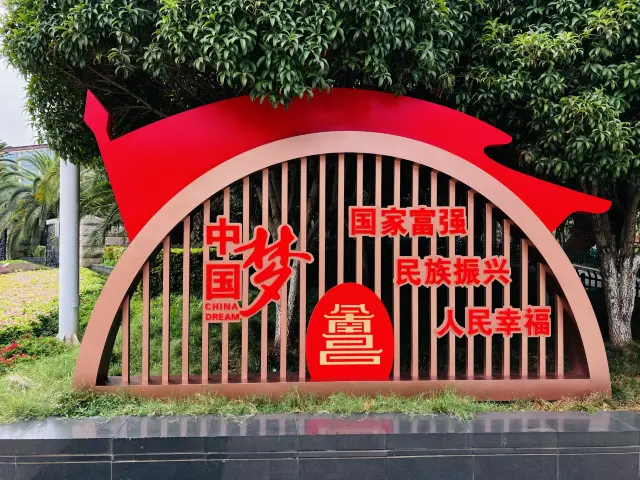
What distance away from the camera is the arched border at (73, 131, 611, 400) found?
14.6 feet

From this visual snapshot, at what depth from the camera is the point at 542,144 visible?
5098mm

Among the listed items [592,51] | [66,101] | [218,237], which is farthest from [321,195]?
[66,101]

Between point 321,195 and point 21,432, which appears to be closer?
point 21,432

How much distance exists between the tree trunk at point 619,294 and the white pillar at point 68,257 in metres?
7.32

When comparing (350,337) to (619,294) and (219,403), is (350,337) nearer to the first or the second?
(219,403)

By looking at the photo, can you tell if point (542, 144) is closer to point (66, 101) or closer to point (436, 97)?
point (436, 97)

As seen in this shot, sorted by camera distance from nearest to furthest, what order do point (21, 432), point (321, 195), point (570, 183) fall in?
1. point (21, 432)
2. point (321, 195)
3. point (570, 183)

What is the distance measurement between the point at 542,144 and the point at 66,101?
5484 millimetres

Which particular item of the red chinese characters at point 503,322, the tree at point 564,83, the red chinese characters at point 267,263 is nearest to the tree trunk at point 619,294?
the tree at point 564,83

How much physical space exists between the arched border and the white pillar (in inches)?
110

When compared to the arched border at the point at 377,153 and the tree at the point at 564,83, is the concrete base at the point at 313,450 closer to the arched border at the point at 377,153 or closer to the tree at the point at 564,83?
the arched border at the point at 377,153

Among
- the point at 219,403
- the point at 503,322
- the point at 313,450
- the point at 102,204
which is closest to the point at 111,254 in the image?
the point at 102,204

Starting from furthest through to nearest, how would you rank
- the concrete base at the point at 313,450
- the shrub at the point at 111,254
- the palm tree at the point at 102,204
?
the shrub at the point at 111,254 < the palm tree at the point at 102,204 < the concrete base at the point at 313,450

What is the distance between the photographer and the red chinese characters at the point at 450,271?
15.3ft
